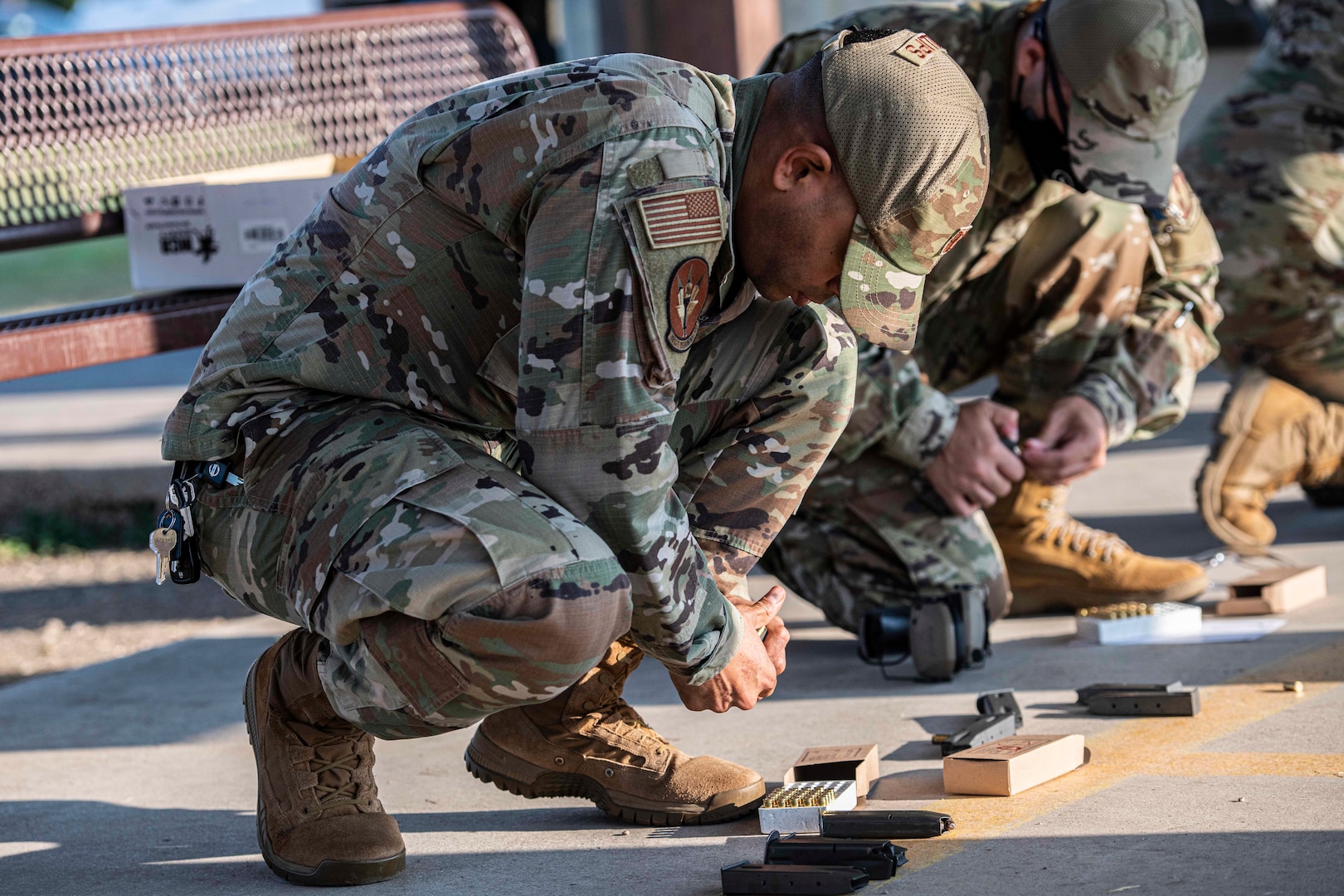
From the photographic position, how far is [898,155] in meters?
1.92

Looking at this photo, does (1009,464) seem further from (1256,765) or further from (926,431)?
(1256,765)

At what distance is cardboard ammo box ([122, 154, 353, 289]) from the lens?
3.36 meters

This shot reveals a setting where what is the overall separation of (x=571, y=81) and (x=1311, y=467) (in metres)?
2.97

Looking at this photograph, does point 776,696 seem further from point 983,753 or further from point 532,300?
point 532,300

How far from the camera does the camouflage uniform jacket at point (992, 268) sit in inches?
125

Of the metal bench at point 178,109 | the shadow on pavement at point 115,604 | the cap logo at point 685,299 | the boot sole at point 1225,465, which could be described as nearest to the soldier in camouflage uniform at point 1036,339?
the boot sole at point 1225,465

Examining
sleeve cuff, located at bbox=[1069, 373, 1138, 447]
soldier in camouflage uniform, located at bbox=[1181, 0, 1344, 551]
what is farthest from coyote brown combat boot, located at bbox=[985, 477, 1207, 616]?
soldier in camouflage uniform, located at bbox=[1181, 0, 1344, 551]

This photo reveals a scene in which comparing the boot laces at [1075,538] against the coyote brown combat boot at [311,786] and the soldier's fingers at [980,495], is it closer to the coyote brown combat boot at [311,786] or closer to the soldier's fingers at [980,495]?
the soldier's fingers at [980,495]

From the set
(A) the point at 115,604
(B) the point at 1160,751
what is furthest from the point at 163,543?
(A) the point at 115,604

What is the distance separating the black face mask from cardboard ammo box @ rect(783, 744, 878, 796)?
1428 millimetres

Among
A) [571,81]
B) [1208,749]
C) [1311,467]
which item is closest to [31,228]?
[571,81]

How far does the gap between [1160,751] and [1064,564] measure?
1.10 meters

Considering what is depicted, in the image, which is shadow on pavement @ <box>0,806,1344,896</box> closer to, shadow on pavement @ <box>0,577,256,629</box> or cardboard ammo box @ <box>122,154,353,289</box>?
cardboard ammo box @ <box>122,154,353,289</box>

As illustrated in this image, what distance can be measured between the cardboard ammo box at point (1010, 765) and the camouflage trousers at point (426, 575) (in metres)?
0.47
